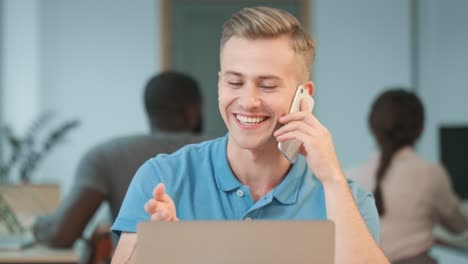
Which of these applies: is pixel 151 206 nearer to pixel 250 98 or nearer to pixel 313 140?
pixel 250 98

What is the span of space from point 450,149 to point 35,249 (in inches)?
91.6

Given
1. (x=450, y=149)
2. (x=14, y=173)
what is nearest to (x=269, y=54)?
(x=450, y=149)

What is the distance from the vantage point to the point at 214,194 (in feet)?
6.09

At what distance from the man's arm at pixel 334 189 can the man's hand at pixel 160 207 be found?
34 cm

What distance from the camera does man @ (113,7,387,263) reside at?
1.78 m

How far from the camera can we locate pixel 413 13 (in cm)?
710

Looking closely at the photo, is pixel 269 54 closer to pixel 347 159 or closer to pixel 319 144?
pixel 319 144

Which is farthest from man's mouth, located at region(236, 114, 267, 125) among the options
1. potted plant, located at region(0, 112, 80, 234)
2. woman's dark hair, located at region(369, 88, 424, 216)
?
potted plant, located at region(0, 112, 80, 234)

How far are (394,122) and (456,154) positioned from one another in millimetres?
1342

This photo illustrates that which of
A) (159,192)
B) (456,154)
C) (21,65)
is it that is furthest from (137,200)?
(21,65)

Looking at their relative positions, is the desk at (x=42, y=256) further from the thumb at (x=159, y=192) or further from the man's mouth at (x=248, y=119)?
the thumb at (x=159, y=192)

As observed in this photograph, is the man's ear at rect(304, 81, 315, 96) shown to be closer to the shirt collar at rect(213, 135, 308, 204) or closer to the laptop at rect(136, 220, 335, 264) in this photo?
the shirt collar at rect(213, 135, 308, 204)

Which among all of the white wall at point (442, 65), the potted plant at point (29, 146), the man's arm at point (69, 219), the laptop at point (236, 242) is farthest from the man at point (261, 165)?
the potted plant at point (29, 146)

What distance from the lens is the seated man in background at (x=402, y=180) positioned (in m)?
3.60
